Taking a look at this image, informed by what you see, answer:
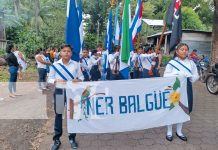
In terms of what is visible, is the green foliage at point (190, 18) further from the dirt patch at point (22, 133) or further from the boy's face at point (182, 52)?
the boy's face at point (182, 52)

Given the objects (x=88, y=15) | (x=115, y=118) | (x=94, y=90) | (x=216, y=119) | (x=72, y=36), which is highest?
(x=88, y=15)

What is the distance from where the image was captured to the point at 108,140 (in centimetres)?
517

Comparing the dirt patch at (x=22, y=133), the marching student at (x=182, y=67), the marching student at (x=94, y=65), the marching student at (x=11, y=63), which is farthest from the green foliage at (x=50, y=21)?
the marching student at (x=182, y=67)

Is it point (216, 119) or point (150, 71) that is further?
point (150, 71)

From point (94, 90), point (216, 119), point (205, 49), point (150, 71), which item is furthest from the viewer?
point (205, 49)

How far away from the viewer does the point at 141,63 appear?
33.6 feet

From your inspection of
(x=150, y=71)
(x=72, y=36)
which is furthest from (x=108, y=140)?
(x=150, y=71)

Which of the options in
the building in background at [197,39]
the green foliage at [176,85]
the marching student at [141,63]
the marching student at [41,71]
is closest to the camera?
the green foliage at [176,85]

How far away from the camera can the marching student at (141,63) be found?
32.8 feet

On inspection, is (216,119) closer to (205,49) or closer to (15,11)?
(205,49)

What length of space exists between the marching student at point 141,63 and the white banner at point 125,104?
492 centimetres

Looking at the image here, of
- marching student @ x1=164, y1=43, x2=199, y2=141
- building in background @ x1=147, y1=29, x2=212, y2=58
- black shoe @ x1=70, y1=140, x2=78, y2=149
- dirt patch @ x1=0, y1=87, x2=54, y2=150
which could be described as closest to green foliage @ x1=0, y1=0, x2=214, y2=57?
building in background @ x1=147, y1=29, x2=212, y2=58

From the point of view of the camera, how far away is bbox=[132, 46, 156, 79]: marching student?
10.00 meters

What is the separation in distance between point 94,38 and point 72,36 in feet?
75.7
